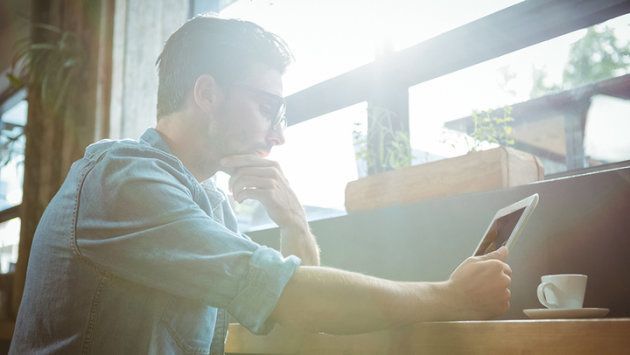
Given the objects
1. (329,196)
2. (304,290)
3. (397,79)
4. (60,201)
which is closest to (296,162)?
(329,196)

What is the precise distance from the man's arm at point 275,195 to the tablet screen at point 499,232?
493 millimetres

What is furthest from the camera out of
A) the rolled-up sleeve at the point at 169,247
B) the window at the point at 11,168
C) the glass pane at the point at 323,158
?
the window at the point at 11,168

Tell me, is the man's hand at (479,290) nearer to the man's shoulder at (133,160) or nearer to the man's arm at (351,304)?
the man's arm at (351,304)

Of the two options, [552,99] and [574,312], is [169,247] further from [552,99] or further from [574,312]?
[552,99]

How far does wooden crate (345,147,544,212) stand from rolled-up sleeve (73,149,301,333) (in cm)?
83

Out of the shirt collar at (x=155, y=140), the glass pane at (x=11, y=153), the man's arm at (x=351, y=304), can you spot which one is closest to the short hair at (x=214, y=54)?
the shirt collar at (x=155, y=140)

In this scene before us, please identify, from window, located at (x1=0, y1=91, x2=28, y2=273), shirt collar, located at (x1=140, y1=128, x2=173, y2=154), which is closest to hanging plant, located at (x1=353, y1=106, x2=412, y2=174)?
shirt collar, located at (x1=140, y1=128, x2=173, y2=154)

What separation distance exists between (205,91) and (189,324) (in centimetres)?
67

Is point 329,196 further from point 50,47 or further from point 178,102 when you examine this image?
point 50,47

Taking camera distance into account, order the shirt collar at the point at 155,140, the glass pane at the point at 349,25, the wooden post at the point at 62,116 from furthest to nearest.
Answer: the wooden post at the point at 62,116 → the glass pane at the point at 349,25 → the shirt collar at the point at 155,140

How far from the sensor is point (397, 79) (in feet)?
7.30

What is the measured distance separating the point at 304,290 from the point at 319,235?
1.29 meters

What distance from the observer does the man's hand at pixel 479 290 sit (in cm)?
106

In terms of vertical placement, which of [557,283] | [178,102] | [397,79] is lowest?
[557,283]
